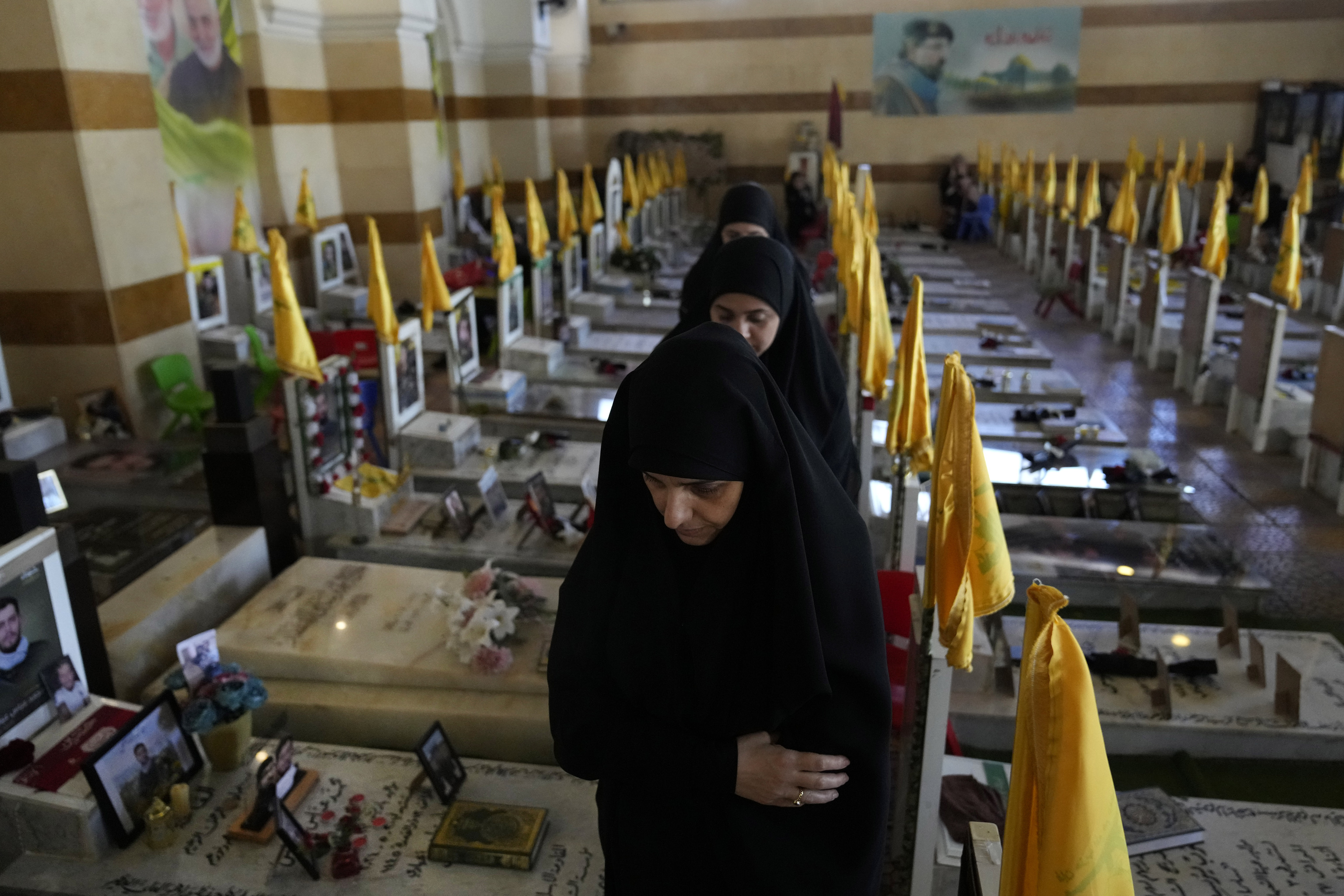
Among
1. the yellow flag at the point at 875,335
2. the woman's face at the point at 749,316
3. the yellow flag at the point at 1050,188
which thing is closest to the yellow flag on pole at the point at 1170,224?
the yellow flag at the point at 1050,188

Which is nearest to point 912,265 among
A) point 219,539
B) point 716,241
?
point 716,241

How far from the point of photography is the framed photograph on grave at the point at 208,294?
8336 millimetres

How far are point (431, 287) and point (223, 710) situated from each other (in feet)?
13.1

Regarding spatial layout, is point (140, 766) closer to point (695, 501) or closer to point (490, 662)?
point (490, 662)

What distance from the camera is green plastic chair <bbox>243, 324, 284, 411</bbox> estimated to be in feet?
23.5

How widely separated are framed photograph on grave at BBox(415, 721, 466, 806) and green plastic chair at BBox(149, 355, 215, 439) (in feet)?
15.3

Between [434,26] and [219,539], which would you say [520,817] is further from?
[434,26]

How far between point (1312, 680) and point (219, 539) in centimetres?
493

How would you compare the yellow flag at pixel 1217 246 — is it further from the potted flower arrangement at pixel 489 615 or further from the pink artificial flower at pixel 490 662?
the pink artificial flower at pixel 490 662

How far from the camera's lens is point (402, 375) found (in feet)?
20.0

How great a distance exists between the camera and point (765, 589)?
1.75 meters

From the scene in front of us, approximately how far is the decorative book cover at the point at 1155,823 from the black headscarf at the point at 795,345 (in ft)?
4.60

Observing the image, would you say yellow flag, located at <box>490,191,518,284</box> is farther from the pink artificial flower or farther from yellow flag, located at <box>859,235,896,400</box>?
the pink artificial flower

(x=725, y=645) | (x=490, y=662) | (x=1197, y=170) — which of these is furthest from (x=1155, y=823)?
(x=1197, y=170)
